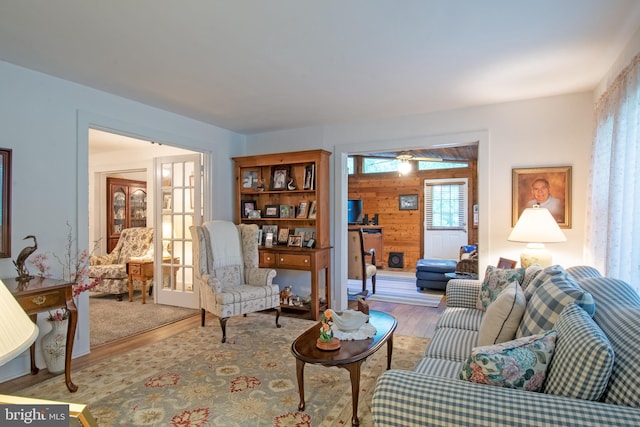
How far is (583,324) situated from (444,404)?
0.61m

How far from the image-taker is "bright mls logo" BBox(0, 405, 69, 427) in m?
1.02

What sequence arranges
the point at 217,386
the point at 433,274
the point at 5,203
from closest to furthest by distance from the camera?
the point at 217,386 < the point at 5,203 < the point at 433,274

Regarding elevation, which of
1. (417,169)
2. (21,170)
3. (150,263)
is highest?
(417,169)

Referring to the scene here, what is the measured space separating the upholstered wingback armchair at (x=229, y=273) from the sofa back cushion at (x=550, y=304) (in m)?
2.62

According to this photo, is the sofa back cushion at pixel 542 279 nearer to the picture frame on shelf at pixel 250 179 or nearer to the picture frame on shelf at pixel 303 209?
the picture frame on shelf at pixel 303 209

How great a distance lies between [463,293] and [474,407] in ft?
7.07

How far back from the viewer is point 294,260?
438 centimetres

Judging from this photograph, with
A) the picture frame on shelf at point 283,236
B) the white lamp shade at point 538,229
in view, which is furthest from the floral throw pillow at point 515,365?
the picture frame on shelf at point 283,236

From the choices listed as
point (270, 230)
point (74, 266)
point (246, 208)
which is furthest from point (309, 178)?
point (74, 266)

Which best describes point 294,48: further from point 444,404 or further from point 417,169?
point 417,169

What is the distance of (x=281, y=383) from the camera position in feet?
8.48

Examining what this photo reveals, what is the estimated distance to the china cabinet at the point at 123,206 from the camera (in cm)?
680

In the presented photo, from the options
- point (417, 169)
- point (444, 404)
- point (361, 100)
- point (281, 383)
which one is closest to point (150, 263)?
point (281, 383)

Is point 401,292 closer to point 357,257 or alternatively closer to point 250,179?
point 357,257
